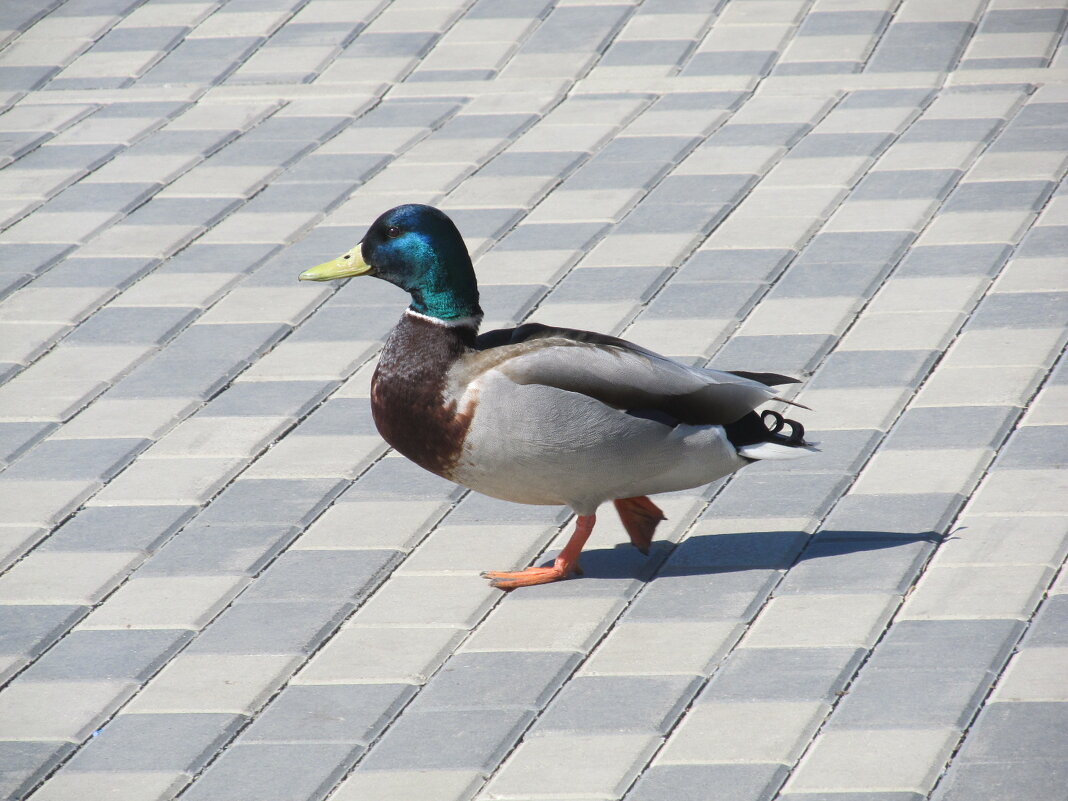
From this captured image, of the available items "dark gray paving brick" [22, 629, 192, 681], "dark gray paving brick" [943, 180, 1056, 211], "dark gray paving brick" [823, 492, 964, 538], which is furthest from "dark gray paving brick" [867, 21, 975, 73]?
"dark gray paving brick" [22, 629, 192, 681]

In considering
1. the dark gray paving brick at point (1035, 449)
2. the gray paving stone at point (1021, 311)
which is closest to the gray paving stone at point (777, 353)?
the gray paving stone at point (1021, 311)

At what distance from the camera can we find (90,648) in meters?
3.56

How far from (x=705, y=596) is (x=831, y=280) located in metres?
2.03

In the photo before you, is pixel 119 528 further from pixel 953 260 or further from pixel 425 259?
pixel 953 260

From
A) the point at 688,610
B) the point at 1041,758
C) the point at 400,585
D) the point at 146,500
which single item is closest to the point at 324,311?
the point at 146,500

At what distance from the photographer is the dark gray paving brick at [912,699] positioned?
308cm

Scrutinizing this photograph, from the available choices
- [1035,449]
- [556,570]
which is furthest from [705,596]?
[1035,449]

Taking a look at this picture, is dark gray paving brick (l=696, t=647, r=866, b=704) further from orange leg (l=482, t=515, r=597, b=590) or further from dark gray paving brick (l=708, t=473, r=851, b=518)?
dark gray paving brick (l=708, t=473, r=851, b=518)

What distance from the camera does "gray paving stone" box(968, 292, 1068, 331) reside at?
4.99 meters

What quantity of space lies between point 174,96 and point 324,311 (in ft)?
8.74

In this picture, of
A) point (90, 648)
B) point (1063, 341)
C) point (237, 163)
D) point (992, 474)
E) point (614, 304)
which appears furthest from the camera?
point (237, 163)

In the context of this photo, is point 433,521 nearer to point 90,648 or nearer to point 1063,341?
point 90,648

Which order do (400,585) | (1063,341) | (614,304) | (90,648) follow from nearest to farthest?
1. (90,648)
2. (400,585)
3. (1063,341)
4. (614,304)

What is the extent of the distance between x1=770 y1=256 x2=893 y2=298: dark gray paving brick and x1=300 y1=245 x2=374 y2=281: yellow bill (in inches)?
75.5
